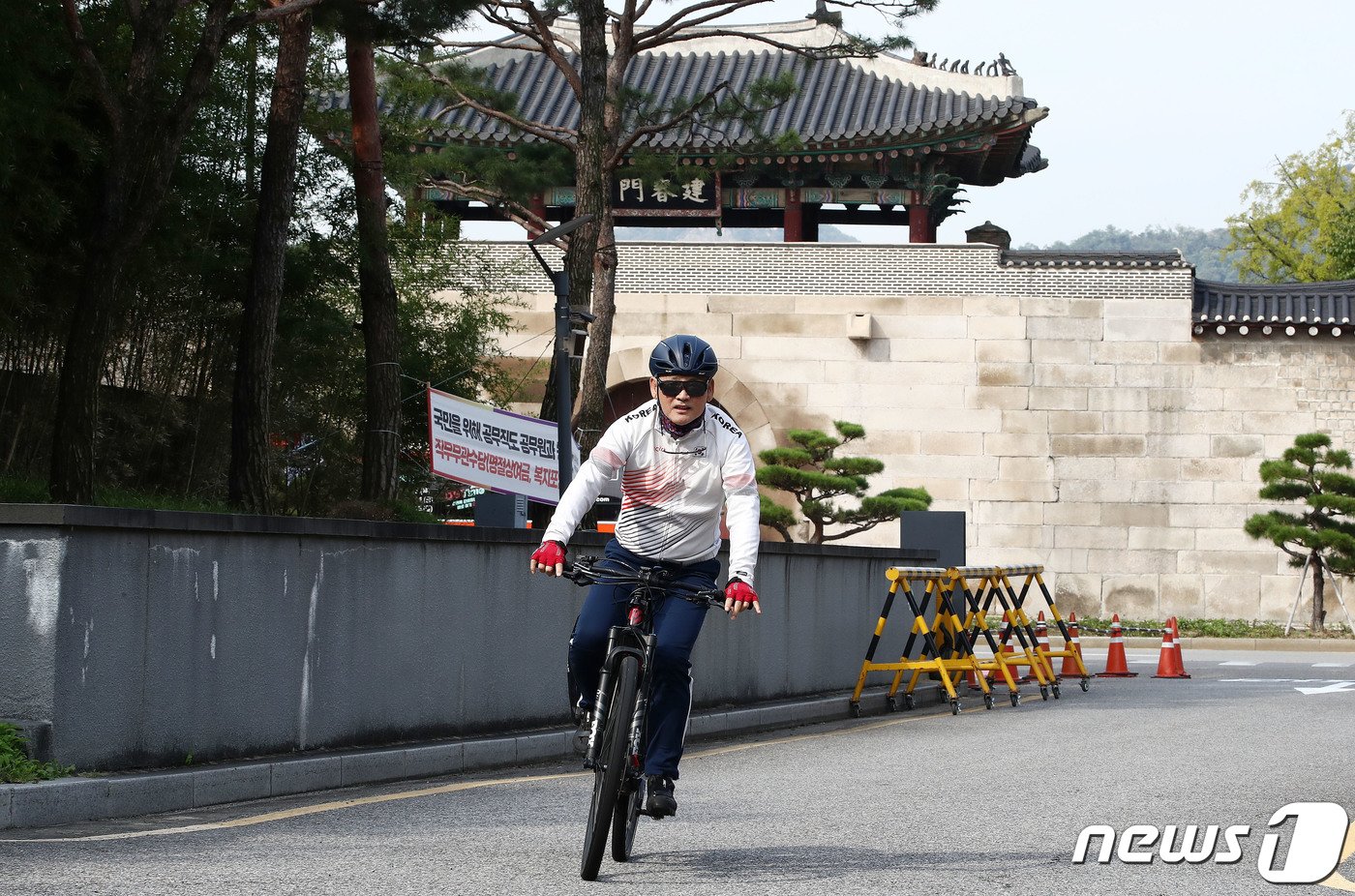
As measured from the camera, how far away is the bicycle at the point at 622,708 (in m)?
6.03

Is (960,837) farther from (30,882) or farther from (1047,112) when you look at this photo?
(1047,112)

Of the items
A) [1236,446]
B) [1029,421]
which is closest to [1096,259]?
[1029,421]

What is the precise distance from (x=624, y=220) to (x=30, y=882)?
29.0 metres

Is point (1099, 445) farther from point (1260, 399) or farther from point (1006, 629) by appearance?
point (1006, 629)

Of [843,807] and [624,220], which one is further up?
[624,220]

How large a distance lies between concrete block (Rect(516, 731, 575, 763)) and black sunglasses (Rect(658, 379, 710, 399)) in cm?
440

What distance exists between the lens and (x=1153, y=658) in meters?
24.1

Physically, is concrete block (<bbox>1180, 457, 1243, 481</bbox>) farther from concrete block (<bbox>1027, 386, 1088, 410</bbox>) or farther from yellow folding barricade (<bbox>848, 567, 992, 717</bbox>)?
yellow folding barricade (<bbox>848, 567, 992, 717</bbox>)

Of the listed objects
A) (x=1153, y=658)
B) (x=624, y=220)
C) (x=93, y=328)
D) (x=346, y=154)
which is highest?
(x=624, y=220)

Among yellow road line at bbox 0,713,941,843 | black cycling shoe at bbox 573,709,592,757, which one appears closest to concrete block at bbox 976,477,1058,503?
yellow road line at bbox 0,713,941,843

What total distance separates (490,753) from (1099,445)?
22998 millimetres

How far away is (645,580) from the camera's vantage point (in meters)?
6.36

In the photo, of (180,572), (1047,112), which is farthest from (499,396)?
(180,572)

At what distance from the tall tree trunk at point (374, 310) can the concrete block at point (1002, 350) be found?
16545 millimetres
